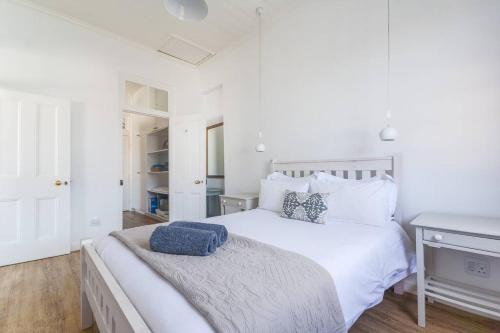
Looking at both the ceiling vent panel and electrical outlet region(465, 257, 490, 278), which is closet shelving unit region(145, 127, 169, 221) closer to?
the ceiling vent panel

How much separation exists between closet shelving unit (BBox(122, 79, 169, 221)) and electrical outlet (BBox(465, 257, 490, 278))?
165 inches

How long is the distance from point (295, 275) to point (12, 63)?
3849mm

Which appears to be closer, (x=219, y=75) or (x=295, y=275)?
(x=295, y=275)

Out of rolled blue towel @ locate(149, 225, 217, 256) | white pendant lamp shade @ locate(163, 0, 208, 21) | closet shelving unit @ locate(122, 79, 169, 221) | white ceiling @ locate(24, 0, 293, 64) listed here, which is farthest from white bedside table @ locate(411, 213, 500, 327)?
closet shelving unit @ locate(122, 79, 169, 221)

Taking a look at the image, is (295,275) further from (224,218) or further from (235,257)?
(224,218)

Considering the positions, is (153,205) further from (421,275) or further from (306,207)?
(421,275)

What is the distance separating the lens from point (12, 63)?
2758 mm

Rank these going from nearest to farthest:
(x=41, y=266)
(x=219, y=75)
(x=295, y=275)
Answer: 1. (x=295, y=275)
2. (x=41, y=266)
3. (x=219, y=75)

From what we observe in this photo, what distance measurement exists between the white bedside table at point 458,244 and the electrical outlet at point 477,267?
0.11 metres

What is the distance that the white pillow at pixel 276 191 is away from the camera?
226cm

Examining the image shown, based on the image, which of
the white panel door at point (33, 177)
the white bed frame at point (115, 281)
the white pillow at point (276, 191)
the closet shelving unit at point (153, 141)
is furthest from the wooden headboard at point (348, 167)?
the white panel door at point (33, 177)

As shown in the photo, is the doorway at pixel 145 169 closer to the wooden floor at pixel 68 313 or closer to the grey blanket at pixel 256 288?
the wooden floor at pixel 68 313

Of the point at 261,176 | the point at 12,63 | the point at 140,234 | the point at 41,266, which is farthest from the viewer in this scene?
the point at 261,176

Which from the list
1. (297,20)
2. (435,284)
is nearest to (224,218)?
(435,284)
